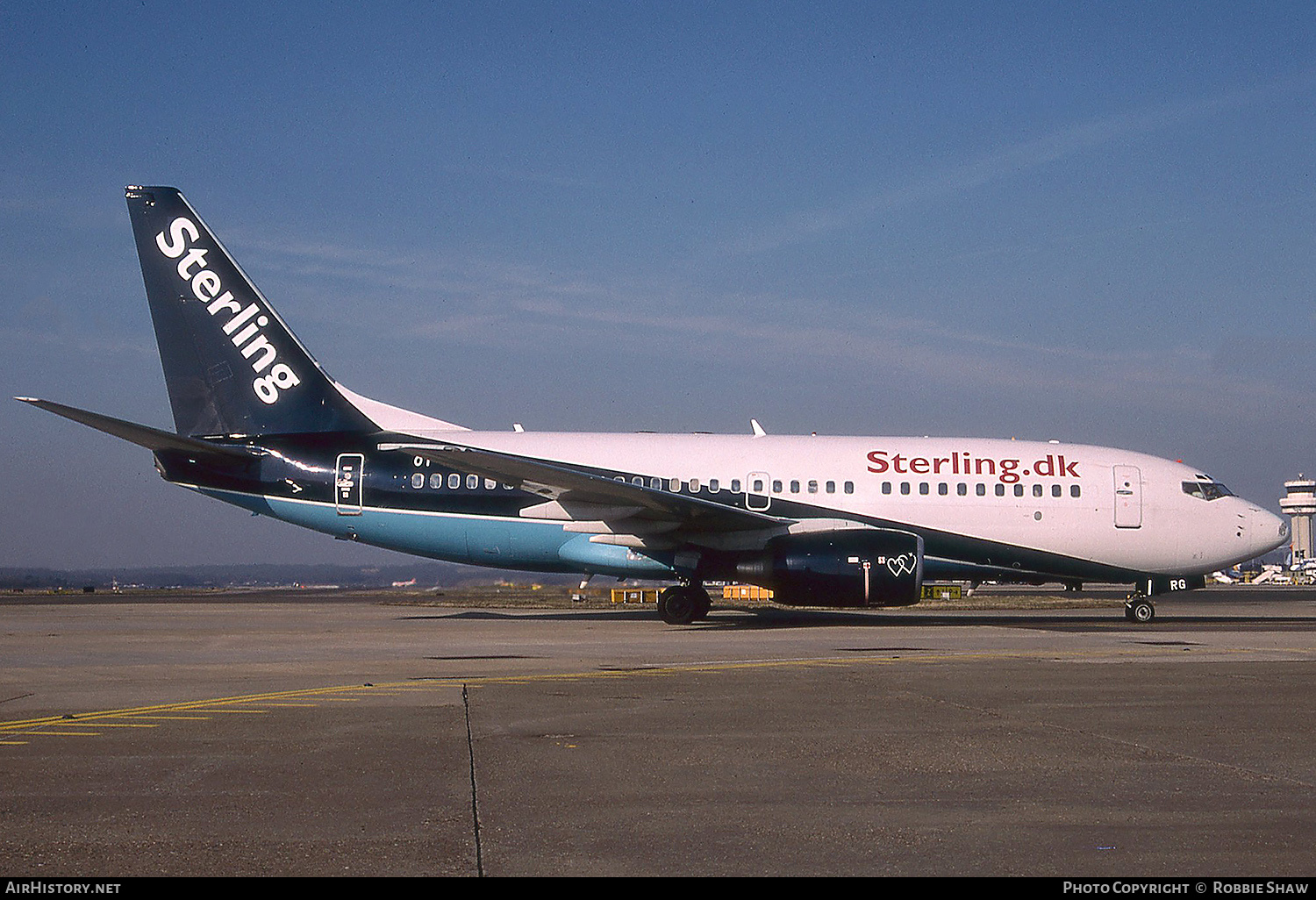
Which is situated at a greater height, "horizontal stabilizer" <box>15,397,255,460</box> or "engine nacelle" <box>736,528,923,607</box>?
"horizontal stabilizer" <box>15,397,255,460</box>

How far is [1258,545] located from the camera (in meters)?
24.2

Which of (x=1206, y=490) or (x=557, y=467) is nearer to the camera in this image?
(x=557, y=467)

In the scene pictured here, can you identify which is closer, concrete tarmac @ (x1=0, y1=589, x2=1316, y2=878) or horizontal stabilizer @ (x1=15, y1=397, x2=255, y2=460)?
concrete tarmac @ (x1=0, y1=589, x2=1316, y2=878)

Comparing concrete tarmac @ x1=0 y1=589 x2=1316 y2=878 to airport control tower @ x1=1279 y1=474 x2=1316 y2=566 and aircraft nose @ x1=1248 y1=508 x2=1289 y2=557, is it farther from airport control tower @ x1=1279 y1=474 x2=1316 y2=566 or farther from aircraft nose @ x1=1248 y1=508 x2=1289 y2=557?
airport control tower @ x1=1279 y1=474 x2=1316 y2=566

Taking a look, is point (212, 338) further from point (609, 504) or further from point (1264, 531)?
point (1264, 531)

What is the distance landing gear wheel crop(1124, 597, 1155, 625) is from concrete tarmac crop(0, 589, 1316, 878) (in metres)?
7.38

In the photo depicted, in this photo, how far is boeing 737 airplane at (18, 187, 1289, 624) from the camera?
2311cm

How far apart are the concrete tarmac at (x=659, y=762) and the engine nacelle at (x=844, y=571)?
164 inches

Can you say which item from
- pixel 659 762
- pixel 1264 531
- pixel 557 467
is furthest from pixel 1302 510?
pixel 659 762

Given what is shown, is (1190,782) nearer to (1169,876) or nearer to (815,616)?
(1169,876)

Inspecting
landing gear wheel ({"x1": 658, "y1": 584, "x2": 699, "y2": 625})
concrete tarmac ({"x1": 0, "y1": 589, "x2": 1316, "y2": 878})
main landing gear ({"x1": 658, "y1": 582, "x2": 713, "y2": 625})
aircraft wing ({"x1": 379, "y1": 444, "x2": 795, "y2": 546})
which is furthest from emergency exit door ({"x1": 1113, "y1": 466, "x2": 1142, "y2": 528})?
landing gear wheel ({"x1": 658, "y1": 584, "x2": 699, "y2": 625})

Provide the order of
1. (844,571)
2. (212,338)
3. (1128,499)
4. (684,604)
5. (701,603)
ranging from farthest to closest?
(1128,499) → (212,338) → (701,603) → (684,604) → (844,571)

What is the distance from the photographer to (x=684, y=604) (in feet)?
A: 73.6

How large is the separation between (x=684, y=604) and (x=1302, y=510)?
121921 mm
